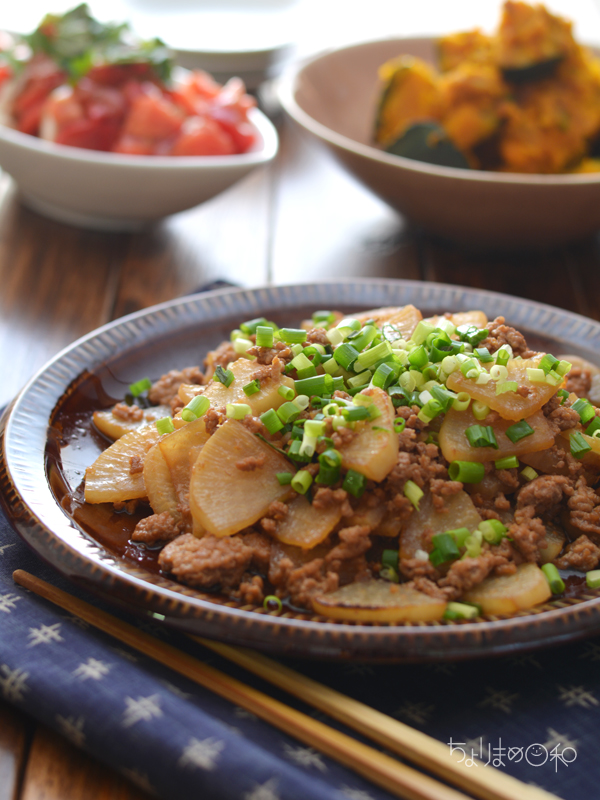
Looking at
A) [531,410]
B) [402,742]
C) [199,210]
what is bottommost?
[199,210]

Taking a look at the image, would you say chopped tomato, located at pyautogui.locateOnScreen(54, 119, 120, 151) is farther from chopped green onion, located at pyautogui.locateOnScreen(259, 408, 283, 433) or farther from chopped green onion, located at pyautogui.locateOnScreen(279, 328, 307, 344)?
chopped green onion, located at pyautogui.locateOnScreen(259, 408, 283, 433)

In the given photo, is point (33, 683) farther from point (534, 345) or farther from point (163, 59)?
point (163, 59)

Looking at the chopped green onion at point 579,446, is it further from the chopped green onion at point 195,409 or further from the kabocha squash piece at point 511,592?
the chopped green onion at point 195,409

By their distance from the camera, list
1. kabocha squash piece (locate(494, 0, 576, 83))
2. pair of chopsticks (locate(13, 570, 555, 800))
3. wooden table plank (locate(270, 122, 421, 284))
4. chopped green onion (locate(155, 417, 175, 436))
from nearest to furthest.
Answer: pair of chopsticks (locate(13, 570, 555, 800)) → chopped green onion (locate(155, 417, 175, 436)) → kabocha squash piece (locate(494, 0, 576, 83)) → wooden table plank (locate(270, 122, 421, 284))

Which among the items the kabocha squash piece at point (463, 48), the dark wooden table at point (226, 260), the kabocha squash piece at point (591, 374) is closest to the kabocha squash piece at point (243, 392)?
the kabocha squash piece at point (591, 374)

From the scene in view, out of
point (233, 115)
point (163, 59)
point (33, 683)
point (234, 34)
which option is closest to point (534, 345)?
point (33, 683)

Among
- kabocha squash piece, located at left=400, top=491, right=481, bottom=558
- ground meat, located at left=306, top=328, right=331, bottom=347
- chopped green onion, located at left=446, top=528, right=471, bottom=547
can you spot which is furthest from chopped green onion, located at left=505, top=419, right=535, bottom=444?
ground meat, located at left=306, top=328, right=331, bottom=347
